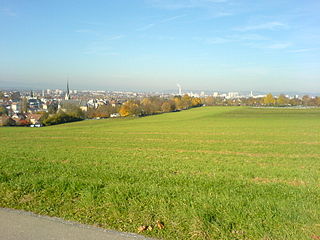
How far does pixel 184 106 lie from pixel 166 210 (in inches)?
4984

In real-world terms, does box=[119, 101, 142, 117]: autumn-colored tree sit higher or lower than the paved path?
lower

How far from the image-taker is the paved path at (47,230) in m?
4.45

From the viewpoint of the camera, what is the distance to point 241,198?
6.22m

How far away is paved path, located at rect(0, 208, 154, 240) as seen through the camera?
445 cm

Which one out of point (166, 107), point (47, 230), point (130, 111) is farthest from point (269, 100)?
point (47, 230)

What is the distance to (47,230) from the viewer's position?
185 inches

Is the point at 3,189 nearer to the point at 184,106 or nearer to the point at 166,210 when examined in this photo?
the point at 166,210

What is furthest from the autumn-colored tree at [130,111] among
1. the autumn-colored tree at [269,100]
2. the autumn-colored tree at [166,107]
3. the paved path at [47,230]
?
the paved path at [47,230]

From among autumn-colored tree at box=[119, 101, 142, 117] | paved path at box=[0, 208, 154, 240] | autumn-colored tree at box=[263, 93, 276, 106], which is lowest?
autumn-colored tree at box=[119, 101, 142, 117]

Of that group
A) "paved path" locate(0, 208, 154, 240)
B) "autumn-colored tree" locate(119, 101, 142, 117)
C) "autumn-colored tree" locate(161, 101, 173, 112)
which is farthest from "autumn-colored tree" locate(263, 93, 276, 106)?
"paved path" locate(0, 208, 154, 240)

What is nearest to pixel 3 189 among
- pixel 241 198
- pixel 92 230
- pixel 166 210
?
pixel 92 230

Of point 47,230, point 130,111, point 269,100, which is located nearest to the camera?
point 47,230

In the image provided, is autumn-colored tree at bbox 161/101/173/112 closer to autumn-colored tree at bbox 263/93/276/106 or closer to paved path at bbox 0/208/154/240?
autumn-colored tree at bbox 263/93/276/106

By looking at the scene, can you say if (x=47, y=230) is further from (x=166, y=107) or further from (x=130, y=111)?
(x=166, y=107)
